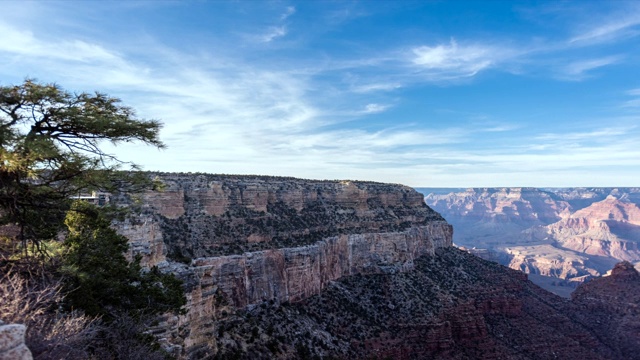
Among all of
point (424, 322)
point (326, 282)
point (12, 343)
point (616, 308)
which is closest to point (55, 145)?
point (12, 343)

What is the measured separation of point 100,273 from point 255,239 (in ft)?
95.6

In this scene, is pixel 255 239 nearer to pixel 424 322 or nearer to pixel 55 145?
pixel 424 322

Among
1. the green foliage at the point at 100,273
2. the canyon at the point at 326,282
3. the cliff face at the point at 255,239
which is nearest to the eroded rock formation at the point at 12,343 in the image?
the green foliage at the point at 100,273

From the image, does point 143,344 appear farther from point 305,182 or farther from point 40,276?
point 305,182

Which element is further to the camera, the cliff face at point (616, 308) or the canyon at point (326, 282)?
the cliff face at point (616, 308)

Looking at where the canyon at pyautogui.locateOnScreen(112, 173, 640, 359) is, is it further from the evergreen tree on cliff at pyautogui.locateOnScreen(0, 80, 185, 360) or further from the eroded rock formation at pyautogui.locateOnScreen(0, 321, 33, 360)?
the eroded rock formation at pyautogui.locateOnScreen(0, 321, 33, 360)

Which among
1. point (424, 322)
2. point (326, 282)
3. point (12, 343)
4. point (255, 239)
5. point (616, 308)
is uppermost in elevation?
point (12, 343)

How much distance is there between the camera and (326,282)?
5362cm

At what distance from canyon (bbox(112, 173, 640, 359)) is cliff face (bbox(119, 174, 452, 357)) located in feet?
0.51

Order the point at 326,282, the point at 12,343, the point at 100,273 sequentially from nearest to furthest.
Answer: the point at 12,343 → the point at 100,273 → the point at 326,282

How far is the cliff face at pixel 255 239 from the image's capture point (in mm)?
33281

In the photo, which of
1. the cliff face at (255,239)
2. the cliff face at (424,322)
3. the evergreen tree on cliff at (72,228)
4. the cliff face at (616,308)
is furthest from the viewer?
the cliff face at (616,308)

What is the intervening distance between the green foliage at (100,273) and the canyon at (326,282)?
4255mm

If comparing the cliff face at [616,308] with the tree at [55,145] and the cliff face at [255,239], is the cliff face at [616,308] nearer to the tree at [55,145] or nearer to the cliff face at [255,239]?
the cliff face at [255,239]
